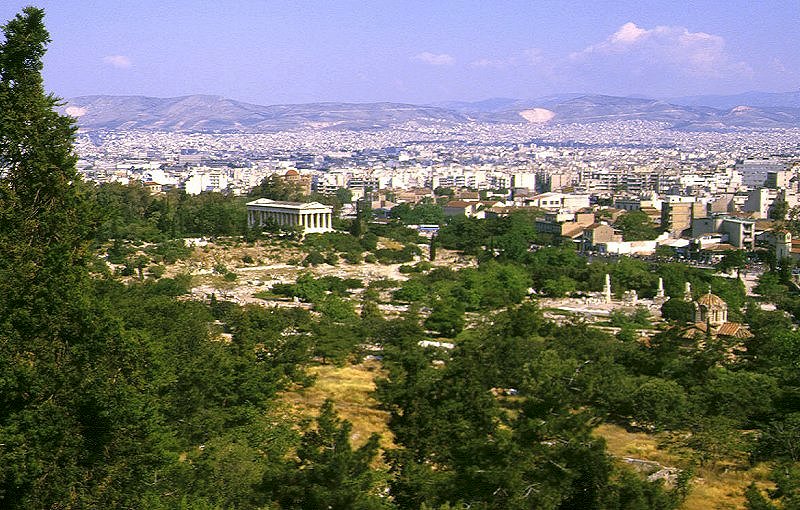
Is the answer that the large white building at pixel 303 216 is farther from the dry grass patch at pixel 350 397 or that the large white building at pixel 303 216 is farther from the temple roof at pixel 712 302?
the dry grass patch at pixel 350 397

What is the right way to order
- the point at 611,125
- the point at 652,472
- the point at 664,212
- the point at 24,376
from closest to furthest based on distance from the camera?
the point at 24,376, the point at 652,472, the point at 664,212, the point at 611,125

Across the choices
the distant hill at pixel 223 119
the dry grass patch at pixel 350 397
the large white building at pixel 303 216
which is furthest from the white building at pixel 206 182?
the distant hill at pixel 223 119

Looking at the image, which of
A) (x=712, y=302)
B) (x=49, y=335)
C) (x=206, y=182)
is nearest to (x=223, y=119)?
(x=206, y=182)

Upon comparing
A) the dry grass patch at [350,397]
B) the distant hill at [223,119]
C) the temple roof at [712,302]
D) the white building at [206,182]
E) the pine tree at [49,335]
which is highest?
the distant hill at [223,119]

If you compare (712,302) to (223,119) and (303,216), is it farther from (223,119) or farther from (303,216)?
(223,119)

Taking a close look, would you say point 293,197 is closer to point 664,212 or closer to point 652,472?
point 664,212

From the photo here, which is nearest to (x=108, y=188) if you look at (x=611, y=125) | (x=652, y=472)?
(x=652, y=472)

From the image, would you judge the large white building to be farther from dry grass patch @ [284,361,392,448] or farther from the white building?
the white building

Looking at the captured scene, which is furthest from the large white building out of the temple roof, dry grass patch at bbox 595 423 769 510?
dry grass patch at bbox 595 423 769 510
